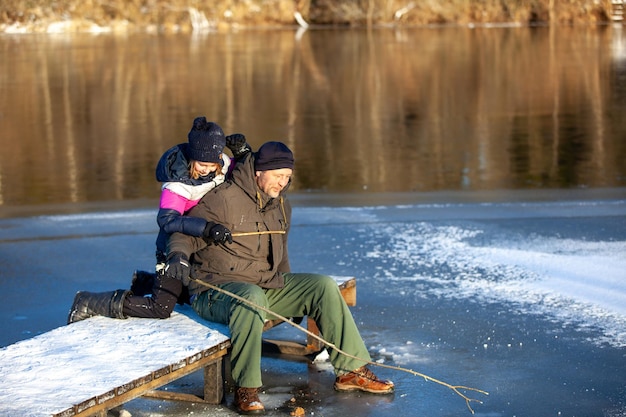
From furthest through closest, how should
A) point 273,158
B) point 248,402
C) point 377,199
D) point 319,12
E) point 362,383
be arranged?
point 319,12 < point 377,199 < point 273,158 < point 362,383 < point 248,402

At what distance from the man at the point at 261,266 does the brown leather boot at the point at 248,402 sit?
0.36m

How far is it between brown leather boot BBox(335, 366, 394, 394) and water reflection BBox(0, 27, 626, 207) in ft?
20.2

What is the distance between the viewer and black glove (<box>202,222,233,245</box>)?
548cm

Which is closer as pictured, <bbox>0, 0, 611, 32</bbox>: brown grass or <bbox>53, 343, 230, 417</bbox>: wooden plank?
<bbox>53, 343, 230, 417</bbox>: wooden plank

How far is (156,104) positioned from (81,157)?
6516 millimetres

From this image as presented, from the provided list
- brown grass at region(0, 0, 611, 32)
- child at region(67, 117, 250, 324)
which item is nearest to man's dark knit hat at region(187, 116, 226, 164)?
child at region(67, 117, 250, 324)

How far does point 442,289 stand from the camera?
25.0 ft

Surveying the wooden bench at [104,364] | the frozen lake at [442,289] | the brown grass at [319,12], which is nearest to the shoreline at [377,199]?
the frozen lake at [442,289]

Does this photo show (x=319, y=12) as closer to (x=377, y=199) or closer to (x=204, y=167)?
(x=377, y=199)

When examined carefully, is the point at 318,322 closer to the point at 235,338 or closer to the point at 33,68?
the point at 235,338

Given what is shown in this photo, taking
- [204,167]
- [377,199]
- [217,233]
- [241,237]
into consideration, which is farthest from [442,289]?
[377,199]

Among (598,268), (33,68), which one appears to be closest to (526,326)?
(598,268)

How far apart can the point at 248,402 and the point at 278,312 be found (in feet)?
2.14

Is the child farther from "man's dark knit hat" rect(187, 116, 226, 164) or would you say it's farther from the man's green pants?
the man's green pants
